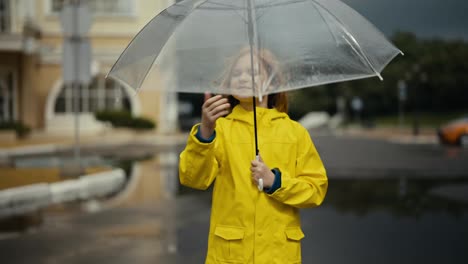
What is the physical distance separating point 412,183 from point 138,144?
57.6ft

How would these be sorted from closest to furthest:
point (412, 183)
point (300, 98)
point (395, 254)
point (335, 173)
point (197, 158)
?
point (197, 158) → point (395, 254) → point (412, 183) → point (335, 173) → point (300, 98)

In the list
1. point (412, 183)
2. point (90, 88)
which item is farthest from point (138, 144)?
point (412, 183)

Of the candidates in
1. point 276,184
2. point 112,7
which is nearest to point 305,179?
point 276,184

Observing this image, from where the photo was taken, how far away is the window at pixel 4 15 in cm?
3309

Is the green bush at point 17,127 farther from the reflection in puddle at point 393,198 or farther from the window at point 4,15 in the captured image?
the reflection in puddle at point 393,198

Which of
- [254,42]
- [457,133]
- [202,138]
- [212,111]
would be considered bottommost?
[457,133]

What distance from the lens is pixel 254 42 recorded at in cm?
323

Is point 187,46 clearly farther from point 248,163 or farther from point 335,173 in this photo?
point 335,173

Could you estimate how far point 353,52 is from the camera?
3512 millimetres

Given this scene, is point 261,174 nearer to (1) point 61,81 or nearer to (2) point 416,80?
(1) point 61,81

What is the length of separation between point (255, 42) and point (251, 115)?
0.35m

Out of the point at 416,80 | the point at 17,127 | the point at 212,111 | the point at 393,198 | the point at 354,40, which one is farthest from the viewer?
the point at 416,80

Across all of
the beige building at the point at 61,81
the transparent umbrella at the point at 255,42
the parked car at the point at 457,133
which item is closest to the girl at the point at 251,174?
the transparent umbrella at the point at 255,42

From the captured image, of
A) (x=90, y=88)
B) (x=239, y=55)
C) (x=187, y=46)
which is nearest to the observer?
(x=239, y=55)
